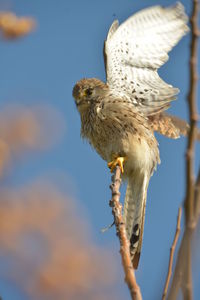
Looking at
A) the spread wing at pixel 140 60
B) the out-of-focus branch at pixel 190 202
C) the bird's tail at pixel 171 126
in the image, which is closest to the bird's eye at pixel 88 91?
the spread wing at pixel 140 60

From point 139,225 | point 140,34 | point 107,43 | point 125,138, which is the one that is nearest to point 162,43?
point 140,34

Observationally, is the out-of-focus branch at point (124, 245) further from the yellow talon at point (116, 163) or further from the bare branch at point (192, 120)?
the yellow talon at point (116, 163)

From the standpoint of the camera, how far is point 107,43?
12.1 ft

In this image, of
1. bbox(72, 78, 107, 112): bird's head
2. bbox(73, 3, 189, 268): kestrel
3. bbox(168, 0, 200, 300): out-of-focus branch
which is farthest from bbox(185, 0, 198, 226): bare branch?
bbox(72, 78, 107, 112): bird's head

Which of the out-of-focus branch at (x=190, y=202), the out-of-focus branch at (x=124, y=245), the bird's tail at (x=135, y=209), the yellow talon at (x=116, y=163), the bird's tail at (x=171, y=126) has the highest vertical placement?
the out-of-focus branch at (x=190, y=202)

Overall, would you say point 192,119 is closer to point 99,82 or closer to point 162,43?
point 162,43

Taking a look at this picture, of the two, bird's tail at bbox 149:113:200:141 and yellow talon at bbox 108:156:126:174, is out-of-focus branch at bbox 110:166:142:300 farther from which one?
bird's tail at bbox 149:113:200:141

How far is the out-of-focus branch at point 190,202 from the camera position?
982 millimetres

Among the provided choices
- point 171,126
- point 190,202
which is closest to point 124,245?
point 190,202

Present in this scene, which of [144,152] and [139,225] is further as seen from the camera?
[144,152]

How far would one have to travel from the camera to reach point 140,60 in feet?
12.0

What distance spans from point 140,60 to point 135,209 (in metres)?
1.04

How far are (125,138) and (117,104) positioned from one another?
0.27m

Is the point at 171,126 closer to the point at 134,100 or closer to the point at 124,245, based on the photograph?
the point at 134,100
